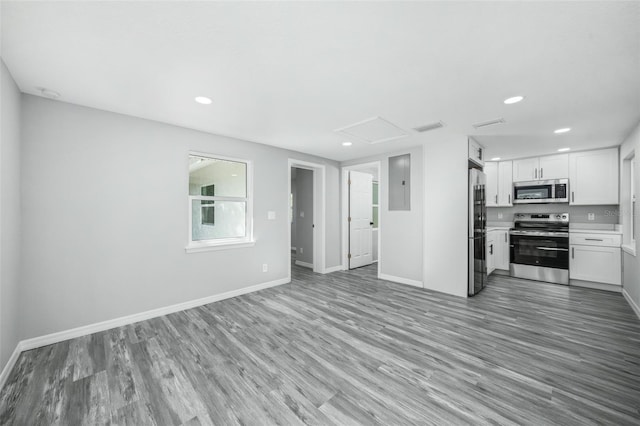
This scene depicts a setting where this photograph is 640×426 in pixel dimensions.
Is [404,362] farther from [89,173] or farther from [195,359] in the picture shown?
[89,173]

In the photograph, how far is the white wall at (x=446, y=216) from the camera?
3867 mm

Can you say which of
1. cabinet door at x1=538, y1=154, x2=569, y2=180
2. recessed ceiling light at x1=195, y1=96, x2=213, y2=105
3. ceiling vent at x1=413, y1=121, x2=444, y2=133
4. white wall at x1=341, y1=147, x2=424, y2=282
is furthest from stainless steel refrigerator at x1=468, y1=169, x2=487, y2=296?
recessed ceiling light at x1=195, y1=96, x2=213, y2=105

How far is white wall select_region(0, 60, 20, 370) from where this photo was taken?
1959 mm

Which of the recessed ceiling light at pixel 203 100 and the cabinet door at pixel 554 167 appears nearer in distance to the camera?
the recessed ceiling light at pixel 203 100

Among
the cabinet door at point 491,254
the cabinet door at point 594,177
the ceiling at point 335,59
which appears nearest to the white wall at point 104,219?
the ceiling at point 335,59

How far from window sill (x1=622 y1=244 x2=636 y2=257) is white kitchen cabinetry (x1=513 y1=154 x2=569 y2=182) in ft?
4.87

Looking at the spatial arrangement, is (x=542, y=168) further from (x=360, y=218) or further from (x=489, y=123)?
(x=360, y=218)

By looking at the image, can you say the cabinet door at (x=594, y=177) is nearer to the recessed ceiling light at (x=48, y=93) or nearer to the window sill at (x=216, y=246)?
the window sill at (x=216, y=246)

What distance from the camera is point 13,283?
7.30 ft

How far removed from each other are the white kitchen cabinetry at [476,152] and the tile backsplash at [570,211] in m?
1.92

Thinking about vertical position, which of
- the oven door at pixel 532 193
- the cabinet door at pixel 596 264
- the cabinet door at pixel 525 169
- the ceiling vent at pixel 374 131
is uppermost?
the ceiling vent at pixel 374 131

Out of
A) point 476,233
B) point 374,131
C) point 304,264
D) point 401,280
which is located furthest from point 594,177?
point 304,264

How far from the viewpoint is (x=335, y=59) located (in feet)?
6.16

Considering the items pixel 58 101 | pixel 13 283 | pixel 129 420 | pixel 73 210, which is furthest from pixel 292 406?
pixel 58 101
